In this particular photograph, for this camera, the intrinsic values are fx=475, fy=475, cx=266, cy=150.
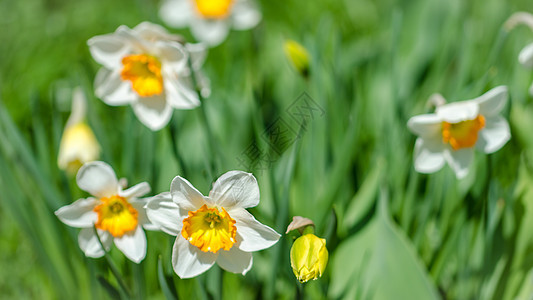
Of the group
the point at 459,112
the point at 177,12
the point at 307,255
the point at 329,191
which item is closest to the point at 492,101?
A: the point at 459,112

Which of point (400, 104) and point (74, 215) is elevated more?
point (74, 215)

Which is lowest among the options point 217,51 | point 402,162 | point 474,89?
point 402,162

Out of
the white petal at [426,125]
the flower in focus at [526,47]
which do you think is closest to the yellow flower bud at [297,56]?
the white petal at [426,125]

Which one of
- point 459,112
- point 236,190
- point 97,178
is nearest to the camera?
point 236,190

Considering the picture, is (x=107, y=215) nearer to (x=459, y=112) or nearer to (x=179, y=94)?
(x=179, y=94)

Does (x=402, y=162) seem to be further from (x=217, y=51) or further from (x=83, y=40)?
(x=83, y=40)

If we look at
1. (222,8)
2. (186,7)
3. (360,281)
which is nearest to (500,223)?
(360,281)

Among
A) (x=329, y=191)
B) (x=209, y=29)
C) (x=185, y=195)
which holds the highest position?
(x=209, y=29)

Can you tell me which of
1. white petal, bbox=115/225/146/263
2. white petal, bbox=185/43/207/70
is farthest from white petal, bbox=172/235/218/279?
white petal, bbox=185/43/207/70
